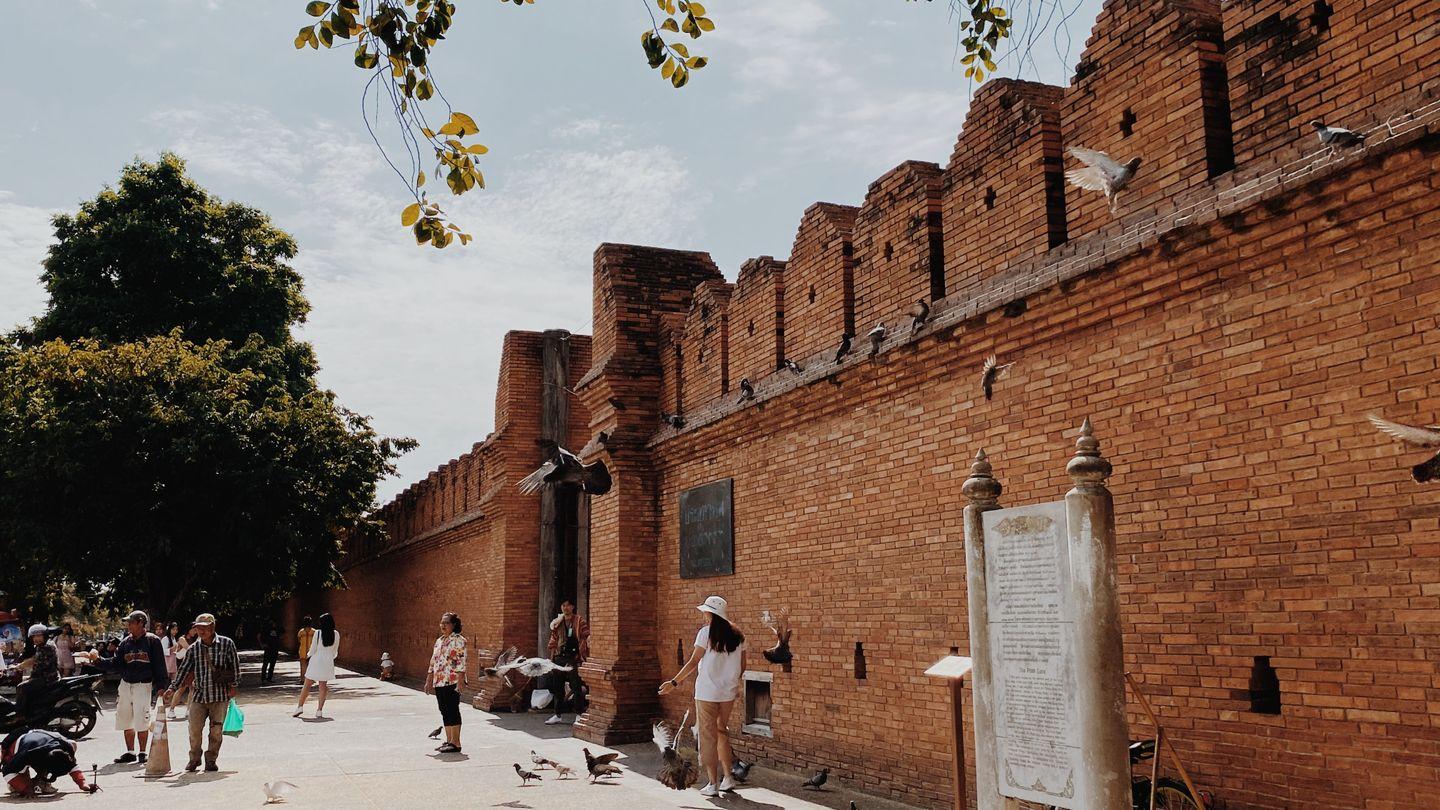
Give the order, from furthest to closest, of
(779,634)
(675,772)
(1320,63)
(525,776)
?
(779,634)
(525,776)
(675,772)
(1320,63)

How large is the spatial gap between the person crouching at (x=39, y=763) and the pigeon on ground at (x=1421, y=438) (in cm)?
1014

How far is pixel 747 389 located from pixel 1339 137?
264 inches

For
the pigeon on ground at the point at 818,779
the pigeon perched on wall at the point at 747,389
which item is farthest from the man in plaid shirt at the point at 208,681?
the pigeon on ground at the point at 818,779

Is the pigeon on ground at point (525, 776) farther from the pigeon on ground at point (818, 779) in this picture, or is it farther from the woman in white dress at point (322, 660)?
the woman in white dress at point (322, 660)

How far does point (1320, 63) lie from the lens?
5688 mm

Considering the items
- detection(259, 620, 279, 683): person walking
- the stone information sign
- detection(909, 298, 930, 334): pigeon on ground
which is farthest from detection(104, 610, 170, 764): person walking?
detection(259, 620, 279, 683): person walking

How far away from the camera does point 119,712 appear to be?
12.3 m

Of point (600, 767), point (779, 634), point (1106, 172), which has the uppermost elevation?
point (1106, 172)

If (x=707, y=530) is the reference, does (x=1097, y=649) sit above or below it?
below

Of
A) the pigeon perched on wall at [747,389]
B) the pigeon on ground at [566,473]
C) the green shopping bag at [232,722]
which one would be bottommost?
the green shopping bag at [232,722]

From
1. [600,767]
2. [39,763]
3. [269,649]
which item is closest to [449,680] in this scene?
[600,767]

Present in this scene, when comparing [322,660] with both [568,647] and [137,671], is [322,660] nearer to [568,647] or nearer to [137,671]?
[568,647]

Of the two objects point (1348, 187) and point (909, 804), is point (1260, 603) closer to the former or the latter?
point (1348, 187)

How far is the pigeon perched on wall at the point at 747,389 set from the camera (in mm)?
11375
